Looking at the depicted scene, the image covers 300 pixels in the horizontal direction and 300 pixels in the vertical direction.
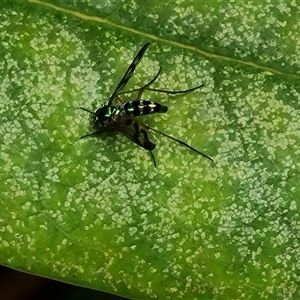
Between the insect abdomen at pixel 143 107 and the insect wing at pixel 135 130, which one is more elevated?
the insect abdomen at pixel 143 107

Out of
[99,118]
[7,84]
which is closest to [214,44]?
[99,118]

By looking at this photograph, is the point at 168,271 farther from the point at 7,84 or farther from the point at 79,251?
the point at 7,84

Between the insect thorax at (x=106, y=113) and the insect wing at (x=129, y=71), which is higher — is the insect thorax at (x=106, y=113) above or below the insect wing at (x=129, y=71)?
below

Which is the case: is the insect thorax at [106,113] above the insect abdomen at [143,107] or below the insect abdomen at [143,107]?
below

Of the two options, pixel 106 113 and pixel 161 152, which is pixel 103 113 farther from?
pixel 161 152

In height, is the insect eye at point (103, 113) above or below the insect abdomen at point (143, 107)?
below
